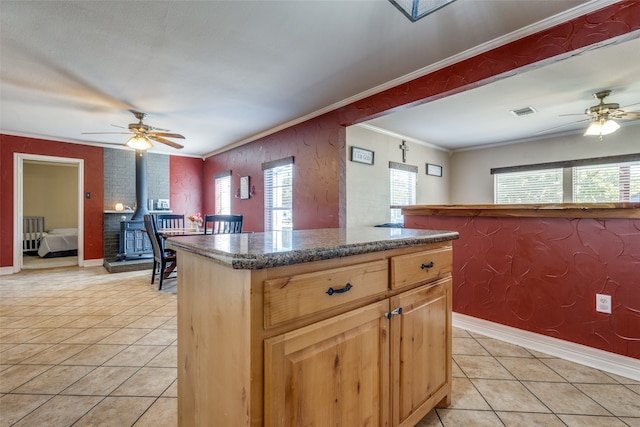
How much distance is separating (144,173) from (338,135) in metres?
3.93

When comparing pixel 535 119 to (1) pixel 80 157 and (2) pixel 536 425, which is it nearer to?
(2) pixel 536 425

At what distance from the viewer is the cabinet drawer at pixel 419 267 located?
1.20 meters

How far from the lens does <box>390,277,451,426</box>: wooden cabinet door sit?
121 cm

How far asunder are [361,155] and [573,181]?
3.59 m

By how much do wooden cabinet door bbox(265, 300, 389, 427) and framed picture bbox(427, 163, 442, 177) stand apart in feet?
16.8

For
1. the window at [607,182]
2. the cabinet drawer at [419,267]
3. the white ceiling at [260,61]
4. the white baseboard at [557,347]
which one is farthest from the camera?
the window at [607,182]

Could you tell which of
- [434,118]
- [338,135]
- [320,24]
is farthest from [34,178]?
[434,118]

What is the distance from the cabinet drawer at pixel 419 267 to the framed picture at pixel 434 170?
4593 mm

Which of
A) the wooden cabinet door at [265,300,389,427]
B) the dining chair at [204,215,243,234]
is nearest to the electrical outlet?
the wooden cabinet door at [265,300,389,427]

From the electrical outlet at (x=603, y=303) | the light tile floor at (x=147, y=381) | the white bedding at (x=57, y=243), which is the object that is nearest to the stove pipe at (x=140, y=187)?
the white bedding at (x=57, y=243)

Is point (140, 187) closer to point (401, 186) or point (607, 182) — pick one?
point (401, 186)

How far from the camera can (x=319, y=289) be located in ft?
3.03

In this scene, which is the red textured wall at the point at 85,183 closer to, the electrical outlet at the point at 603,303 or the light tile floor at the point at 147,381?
the light tile floor at the point at 147,381

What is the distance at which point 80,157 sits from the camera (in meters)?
5.45
